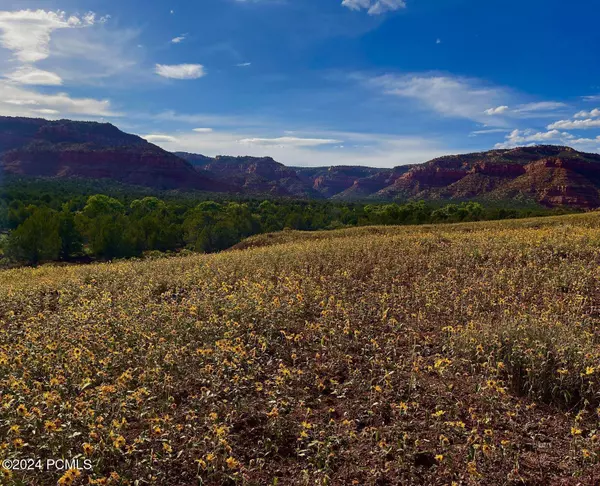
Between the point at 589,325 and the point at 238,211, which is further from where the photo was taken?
the point at 238,211

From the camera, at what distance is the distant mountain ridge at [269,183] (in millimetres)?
122625

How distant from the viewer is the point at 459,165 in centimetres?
17138

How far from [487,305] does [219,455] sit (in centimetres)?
530

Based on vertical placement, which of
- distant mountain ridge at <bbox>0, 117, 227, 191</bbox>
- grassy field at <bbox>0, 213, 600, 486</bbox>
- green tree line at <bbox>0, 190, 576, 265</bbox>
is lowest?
green tree line at <bbox>0, 190, 576, 265</bbox>

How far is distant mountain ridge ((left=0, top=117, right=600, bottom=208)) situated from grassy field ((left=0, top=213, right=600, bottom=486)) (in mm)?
122714

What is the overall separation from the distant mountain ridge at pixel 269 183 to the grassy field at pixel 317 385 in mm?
122714

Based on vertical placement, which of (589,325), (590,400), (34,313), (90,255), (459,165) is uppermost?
(459,165)

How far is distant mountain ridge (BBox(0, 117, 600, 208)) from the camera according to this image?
12262cm

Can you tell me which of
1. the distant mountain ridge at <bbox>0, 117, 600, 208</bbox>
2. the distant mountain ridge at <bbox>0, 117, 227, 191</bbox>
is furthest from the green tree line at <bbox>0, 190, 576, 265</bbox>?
the distant mountain ridge at <bbox>0, 117, 227, 191</bbox>

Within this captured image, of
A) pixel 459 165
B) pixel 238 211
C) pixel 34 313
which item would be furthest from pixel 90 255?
pixel 459 165

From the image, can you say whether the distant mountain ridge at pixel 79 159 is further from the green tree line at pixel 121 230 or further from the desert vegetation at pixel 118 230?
the green tree line at pixel 121 230

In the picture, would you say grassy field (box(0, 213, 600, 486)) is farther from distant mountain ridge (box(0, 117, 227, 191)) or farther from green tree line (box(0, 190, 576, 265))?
distant mountain ridge (box(0, 117, 227, 191))

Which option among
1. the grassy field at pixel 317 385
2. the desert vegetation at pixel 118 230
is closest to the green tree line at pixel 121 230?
the desert vegetation at pixel 118 230

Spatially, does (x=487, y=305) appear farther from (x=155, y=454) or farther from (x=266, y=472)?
(x=155, y=454)
